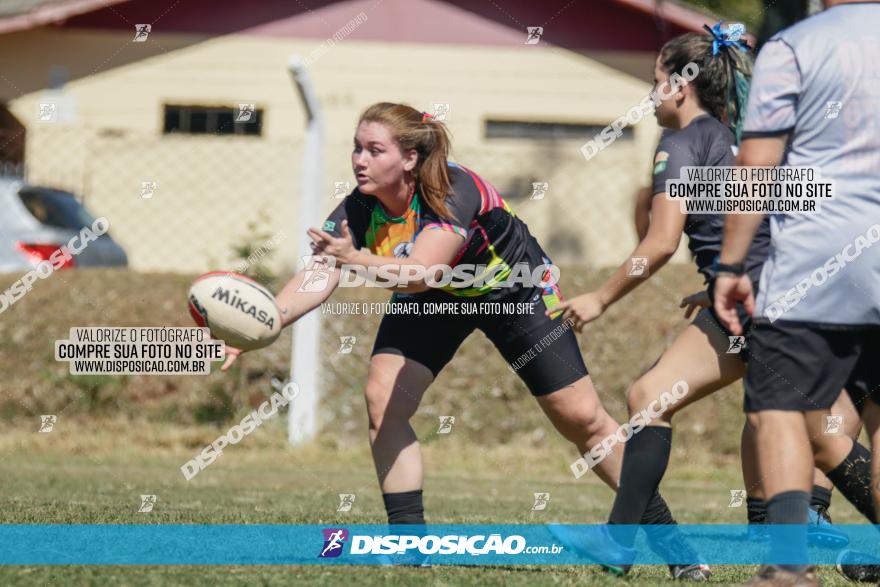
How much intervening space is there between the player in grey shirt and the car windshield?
1065 centimetres

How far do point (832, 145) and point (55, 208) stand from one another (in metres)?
11.3

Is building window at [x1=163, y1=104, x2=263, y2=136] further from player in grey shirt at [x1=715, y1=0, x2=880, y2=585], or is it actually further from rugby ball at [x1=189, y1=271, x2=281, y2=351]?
player in grey shirt at [x1=715, y1=0, x2=880, y2=585]

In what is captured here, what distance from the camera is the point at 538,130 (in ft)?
62.5

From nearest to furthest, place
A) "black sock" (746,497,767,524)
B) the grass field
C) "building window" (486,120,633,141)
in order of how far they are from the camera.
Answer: "black sock" (746,497,767,524) < the grass field < "building window" (486,120,633,141)

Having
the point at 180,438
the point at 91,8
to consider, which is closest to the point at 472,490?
the point at 180,438

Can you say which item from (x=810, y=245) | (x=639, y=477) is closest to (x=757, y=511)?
(x=639, y=477)

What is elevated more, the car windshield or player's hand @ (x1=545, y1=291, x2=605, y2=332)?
player's hand @ (x1=545, y1=291, x2=605, y2=332)

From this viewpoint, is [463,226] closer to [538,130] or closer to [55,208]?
[55,208]

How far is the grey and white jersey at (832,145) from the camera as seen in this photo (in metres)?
3.97

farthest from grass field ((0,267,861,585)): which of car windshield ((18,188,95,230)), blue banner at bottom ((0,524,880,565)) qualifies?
blue banner at bottom ((0,524,880,565))

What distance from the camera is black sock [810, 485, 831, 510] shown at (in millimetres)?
5766

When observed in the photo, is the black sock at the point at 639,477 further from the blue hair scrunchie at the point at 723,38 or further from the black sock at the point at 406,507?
the blue hair scrunchie at the point at 723,38

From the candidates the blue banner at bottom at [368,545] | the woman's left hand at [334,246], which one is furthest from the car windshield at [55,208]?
the woman's left hand at [334,246]

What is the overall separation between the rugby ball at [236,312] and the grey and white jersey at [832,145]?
2.03 m
